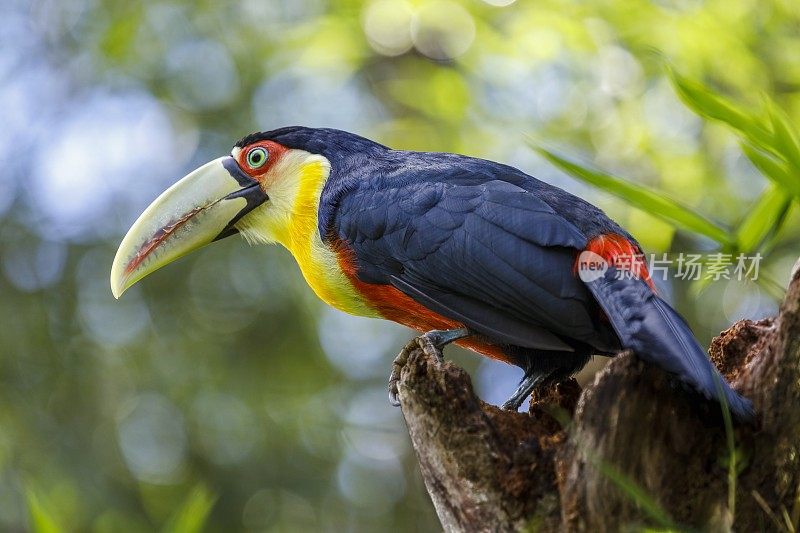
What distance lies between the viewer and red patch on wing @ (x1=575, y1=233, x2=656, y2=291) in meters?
3.37

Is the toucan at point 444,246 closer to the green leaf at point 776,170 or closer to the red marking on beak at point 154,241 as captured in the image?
the red marking on beak at point 154,241

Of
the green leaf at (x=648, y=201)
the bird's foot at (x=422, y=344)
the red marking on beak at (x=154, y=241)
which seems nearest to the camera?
the green leaf at (x=648, y=201)

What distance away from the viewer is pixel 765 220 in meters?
2.88

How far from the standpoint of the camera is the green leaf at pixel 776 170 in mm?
2533

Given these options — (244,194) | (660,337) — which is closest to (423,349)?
(660,337)

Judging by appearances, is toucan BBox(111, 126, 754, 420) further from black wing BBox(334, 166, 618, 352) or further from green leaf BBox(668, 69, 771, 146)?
green leaf BBox(668, 69, 771, 146)

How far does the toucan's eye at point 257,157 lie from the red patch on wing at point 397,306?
0.69 m

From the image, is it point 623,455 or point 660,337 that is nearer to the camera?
point 623,455

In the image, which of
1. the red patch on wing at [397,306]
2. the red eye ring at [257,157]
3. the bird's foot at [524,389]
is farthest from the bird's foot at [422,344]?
the red eye ring at [257,157]

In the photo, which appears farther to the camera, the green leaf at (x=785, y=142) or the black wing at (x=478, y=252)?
the black wing at (x=478, y=252)

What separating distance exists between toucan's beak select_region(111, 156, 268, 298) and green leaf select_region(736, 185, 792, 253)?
2184 millimetres

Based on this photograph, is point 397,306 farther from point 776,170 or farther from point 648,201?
point 776,170

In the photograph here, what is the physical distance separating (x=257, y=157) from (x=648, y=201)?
85.8 inches

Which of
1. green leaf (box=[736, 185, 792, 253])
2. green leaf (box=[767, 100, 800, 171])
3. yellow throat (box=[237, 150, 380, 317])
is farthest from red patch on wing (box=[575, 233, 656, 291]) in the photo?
yellow throat (box=[237, 150, 380, 317])
